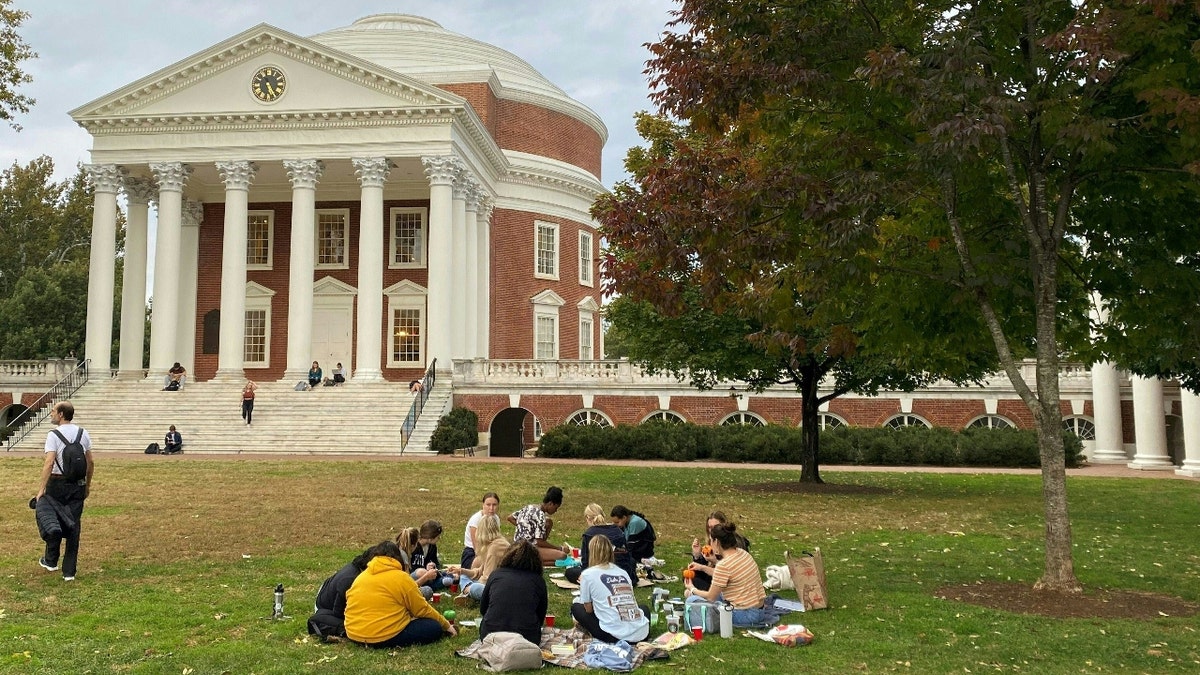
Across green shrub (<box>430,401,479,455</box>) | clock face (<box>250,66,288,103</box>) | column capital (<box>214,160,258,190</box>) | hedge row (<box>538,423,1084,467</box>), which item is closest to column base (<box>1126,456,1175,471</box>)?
hedge row (<box>538,423,1084,467</box>)

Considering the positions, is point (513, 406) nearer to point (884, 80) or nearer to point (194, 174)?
point (194, 174)

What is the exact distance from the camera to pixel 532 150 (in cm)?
4850

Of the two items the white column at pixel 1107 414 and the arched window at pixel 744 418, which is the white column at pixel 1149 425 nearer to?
the white column at pixel 1107 414

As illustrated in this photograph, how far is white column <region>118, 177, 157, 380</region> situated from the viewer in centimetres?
3803

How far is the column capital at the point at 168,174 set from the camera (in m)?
36.8

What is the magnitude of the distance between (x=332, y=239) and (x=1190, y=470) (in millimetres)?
33884

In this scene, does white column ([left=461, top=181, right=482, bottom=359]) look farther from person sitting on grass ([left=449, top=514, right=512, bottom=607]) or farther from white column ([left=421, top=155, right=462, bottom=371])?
person sitting on grass ([left=449, top=514, right=512, bottom=607])

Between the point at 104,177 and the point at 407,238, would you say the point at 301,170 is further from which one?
the point at 104,177

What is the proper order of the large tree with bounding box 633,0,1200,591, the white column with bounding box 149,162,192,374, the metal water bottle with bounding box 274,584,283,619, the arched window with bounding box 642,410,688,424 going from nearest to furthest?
the metal water bottle with bounding box 274,584,283,619
the large tree with bounding box 633,0,1200,591
the arched window with bounding box 642,410,688,424
the white column with bounding box 149,162,192,374

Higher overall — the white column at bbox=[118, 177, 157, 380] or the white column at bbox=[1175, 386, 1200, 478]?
the white column at bbox=[118, 177, 157, 380]

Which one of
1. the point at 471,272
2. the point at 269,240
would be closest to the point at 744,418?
the point at 471,272

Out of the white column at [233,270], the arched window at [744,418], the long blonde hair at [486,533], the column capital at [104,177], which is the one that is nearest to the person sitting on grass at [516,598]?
the long blonde hair at [486,533]

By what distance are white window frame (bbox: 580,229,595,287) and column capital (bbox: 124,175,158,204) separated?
20.6m

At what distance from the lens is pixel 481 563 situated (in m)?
9.80
